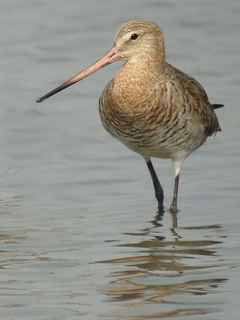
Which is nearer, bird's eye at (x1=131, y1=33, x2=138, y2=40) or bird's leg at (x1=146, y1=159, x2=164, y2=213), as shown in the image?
bird's eye at (x1=131, y1=33, x2=138, y2=40)

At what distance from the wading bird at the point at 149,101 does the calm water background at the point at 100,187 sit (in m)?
0.49

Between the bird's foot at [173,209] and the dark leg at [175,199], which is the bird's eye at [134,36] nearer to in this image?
the dark leg at [175,199]

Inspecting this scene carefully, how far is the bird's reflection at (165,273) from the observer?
6.38 m

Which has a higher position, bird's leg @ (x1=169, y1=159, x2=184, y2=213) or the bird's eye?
the bird's eye

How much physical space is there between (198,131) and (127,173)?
3.46ft

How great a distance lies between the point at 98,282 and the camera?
6.91 metres

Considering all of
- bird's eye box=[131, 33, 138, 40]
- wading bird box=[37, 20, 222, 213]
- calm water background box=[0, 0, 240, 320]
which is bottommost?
calm water background box=[0, 0, 240, 320]

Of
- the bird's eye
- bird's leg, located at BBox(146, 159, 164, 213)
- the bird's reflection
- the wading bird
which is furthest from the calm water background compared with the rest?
the bird's eye

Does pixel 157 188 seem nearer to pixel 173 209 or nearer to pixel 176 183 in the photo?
pixel 176 183

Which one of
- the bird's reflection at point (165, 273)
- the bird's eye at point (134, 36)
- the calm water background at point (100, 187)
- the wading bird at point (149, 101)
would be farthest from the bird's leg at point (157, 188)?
the bird's eye at point (134, 36)

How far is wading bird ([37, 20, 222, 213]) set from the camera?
9.03 meters

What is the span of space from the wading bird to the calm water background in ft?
1.62

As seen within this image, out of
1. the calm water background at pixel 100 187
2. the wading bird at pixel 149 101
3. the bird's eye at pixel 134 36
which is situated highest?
the bird's eye at pixel 134 36

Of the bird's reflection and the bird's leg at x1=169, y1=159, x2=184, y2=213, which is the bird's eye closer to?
the bird's leg at x1=169, y1=159, x2=184, y2=213
